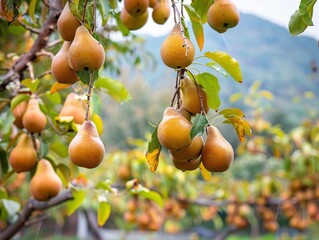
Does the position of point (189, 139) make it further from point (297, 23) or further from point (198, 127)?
point (297, 23)

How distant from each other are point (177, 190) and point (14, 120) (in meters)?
1.72

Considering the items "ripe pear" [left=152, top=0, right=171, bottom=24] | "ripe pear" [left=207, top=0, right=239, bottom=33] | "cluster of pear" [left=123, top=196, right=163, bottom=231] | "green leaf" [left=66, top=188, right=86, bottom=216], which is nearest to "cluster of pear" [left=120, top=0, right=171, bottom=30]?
"ripe pear" [left=152, top=0, right=171, bottom=24]

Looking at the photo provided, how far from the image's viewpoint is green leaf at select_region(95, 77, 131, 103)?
30.5 inches

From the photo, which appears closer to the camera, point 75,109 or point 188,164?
point 188,164

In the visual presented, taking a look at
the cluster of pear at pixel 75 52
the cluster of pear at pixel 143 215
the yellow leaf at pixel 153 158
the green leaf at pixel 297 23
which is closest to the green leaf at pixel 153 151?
the yellow leaf at pixel 153 158

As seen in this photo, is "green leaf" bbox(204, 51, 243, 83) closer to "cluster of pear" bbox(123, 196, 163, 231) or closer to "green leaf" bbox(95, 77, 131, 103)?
"green leaf" bbox(95, 77, 131, 103)

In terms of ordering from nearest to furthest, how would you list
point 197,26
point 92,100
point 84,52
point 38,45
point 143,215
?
point 84,52, point 197,26, point 92,100, point 38,45, point 143,215

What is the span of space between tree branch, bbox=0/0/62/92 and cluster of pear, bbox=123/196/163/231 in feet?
5.46

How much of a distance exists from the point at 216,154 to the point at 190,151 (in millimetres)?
28

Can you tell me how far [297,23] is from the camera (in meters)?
0.51

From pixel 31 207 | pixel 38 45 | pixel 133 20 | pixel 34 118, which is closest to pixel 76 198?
pixel 31 207

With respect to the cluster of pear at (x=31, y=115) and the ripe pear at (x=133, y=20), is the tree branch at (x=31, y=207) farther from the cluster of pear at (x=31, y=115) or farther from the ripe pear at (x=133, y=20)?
the ripe pear at (x=133, y=20)

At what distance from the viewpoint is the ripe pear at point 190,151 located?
1.43 feet

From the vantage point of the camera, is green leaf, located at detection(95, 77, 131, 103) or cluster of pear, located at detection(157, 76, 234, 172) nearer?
cluster of pear, located at detection(157, 76, 234, 172)
